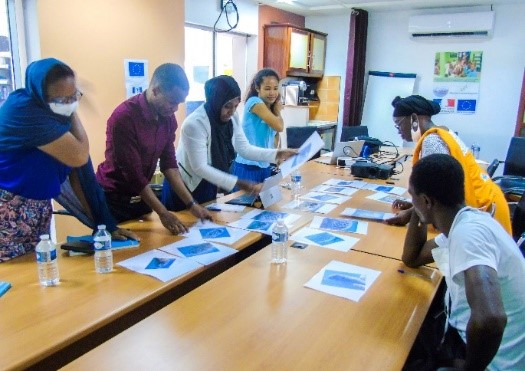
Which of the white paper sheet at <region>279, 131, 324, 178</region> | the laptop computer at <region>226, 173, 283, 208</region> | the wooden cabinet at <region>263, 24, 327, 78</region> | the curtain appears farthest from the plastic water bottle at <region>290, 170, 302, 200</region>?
the curtain

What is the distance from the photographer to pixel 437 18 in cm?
573

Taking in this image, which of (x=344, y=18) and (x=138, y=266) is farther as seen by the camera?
(x=344, y=18)

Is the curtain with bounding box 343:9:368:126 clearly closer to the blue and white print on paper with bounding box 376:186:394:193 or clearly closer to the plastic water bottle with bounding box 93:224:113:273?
the blue and white print on paper with bounding box 376:186:394:193

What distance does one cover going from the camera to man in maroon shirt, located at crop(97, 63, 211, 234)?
1880mm

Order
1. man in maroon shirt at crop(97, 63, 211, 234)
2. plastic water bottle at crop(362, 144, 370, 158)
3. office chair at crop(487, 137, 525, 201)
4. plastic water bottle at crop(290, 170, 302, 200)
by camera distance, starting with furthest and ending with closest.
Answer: office chair at crop(487, 137, 525, 201), plastic water bottle at crop(362, 144, 370, 158), plastic water bottle at crop(290, 170, 302, 200), man in maroon shirt at crop(97, 63, 211, 234)

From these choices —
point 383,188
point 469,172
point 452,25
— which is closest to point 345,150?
point 383,188

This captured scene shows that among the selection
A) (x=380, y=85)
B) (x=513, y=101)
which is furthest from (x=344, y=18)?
(x=513, y=101)

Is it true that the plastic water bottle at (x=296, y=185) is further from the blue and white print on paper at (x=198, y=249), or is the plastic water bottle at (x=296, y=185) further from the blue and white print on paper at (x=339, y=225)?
the blue and white print on paper at (x=198, y=249)

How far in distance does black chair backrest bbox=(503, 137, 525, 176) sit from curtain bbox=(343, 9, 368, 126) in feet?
7.78

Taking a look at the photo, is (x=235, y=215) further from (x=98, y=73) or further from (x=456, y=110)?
(x=456, y=110)

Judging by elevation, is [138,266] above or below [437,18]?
below

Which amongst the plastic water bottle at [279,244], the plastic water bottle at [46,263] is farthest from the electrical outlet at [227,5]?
the plastic water bottle at [46,263]

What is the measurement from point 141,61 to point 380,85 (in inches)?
158

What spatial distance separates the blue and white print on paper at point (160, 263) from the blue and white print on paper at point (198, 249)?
86 mm
